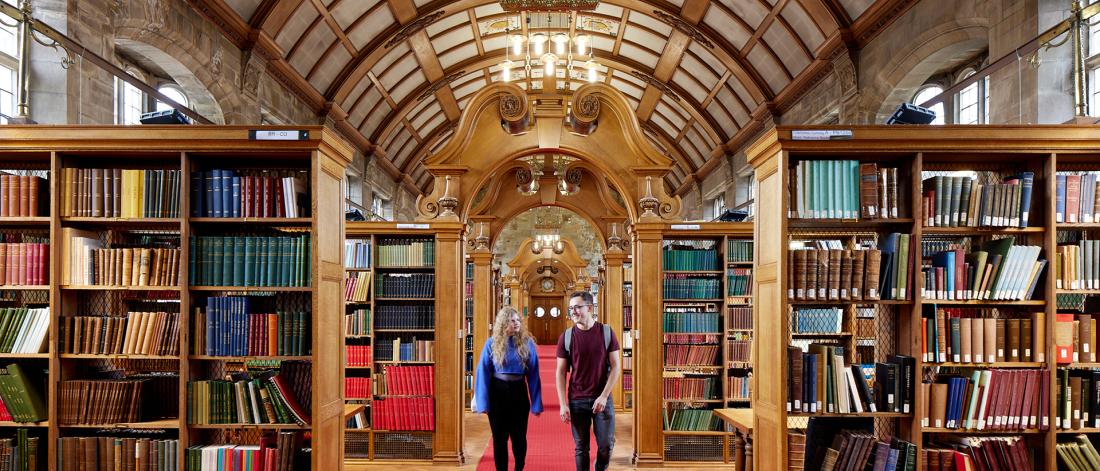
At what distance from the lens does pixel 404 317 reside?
28.0 feet

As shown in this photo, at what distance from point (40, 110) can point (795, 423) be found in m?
6.84

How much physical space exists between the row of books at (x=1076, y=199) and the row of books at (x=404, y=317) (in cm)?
584

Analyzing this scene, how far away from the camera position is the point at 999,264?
445cm

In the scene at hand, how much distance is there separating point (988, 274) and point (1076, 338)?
631 mm

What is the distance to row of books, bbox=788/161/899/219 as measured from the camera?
14.6 ft

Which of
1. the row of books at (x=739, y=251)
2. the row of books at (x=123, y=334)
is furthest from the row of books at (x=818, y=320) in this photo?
the row of books at (x=123, y=334)

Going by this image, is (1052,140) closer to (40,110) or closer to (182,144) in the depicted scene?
(182,144)

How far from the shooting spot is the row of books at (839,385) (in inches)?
174

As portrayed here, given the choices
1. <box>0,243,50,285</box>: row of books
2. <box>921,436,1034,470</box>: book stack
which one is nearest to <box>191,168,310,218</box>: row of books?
<box>0,243,50,285</box>: row of books

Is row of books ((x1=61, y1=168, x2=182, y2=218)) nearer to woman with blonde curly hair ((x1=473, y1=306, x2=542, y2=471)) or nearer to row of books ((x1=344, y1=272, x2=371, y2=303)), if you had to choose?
woman with blonde curly hair ((x1=473, y1=306, x2=542, y2=471))

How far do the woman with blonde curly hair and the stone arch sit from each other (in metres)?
6.05

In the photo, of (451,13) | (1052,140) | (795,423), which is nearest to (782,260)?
(795,423)

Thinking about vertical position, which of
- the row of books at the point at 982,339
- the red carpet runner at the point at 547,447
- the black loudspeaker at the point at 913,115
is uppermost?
the black loudspeaker at the point at 913,115

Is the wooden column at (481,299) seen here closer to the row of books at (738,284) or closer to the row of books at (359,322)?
the row of books at (359,322)
